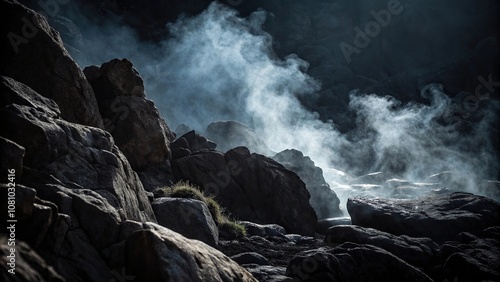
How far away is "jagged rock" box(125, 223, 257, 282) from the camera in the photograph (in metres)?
6.16

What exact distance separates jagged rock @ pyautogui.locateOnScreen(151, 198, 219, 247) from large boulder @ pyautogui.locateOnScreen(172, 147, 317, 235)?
7919 millimetres

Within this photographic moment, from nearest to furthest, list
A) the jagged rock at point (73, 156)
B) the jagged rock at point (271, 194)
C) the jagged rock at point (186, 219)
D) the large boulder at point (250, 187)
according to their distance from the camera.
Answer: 1. the jagged rock at point (73, 156)
2. the jagged rock at point (186, 219)
3. the large boulder at point (250, 187)
4. the jagged rock at point (271, 194)

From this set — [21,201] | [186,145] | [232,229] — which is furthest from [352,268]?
[186,145]

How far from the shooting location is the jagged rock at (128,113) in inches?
731

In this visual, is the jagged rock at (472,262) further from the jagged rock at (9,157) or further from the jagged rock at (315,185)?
the jagged rock at (315,185)

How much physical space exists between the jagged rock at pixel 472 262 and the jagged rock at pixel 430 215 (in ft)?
12.9

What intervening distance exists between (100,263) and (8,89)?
16.7 feet

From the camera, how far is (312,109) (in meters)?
76.2

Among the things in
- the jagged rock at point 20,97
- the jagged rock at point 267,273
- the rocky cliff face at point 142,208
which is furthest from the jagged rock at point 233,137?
the jagged rock at point 20,97

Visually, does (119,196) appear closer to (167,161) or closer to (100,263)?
(100,263)

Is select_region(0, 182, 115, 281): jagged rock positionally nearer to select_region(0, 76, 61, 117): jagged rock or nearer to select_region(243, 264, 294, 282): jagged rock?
select_region(0, 76, 61, 117): jagged rock

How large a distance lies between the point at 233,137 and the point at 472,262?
1578 inches

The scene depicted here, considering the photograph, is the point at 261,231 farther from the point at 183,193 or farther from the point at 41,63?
the point at 41,63

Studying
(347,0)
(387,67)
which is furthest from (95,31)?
(387,67)
